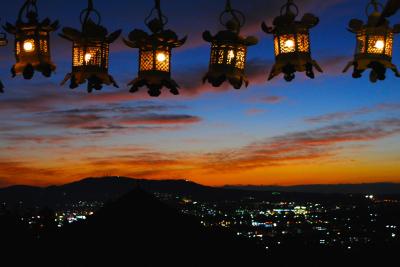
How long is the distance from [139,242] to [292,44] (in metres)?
6.38

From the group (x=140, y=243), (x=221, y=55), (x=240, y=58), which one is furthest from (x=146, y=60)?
(x=140, y=243)

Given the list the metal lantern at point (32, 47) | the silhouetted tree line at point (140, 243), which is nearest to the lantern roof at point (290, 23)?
the metal lantern at point (32, 47)

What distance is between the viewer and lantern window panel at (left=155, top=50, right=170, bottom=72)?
421 cm

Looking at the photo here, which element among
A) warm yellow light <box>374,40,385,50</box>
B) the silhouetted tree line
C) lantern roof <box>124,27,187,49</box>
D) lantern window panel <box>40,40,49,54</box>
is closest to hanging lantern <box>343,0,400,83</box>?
warm yellow light <box>374,40,385,50</box>

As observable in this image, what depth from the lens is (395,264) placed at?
17.6 m

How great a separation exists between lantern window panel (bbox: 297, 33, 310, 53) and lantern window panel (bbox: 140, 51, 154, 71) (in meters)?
1.02

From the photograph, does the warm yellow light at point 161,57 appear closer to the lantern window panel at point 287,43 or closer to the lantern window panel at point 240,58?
the lantern window panel at point 240,58

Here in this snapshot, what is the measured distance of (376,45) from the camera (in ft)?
13.2

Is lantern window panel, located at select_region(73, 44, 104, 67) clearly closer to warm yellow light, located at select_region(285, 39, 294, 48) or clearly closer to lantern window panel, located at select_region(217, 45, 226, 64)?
lantern window panel, located at select_region(217, 45, 226, 64)

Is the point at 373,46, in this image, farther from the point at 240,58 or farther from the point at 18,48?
the point at 18,48

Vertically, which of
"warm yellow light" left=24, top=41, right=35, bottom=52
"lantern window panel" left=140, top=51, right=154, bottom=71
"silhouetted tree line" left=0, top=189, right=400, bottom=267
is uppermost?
"warm yellow light" left=24, top=41, right=35, bottom=52

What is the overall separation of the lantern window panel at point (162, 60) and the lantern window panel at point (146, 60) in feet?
0.14

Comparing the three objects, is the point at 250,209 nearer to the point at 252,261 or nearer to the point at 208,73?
the point at 252,261

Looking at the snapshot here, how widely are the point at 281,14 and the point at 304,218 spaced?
64434 mm
